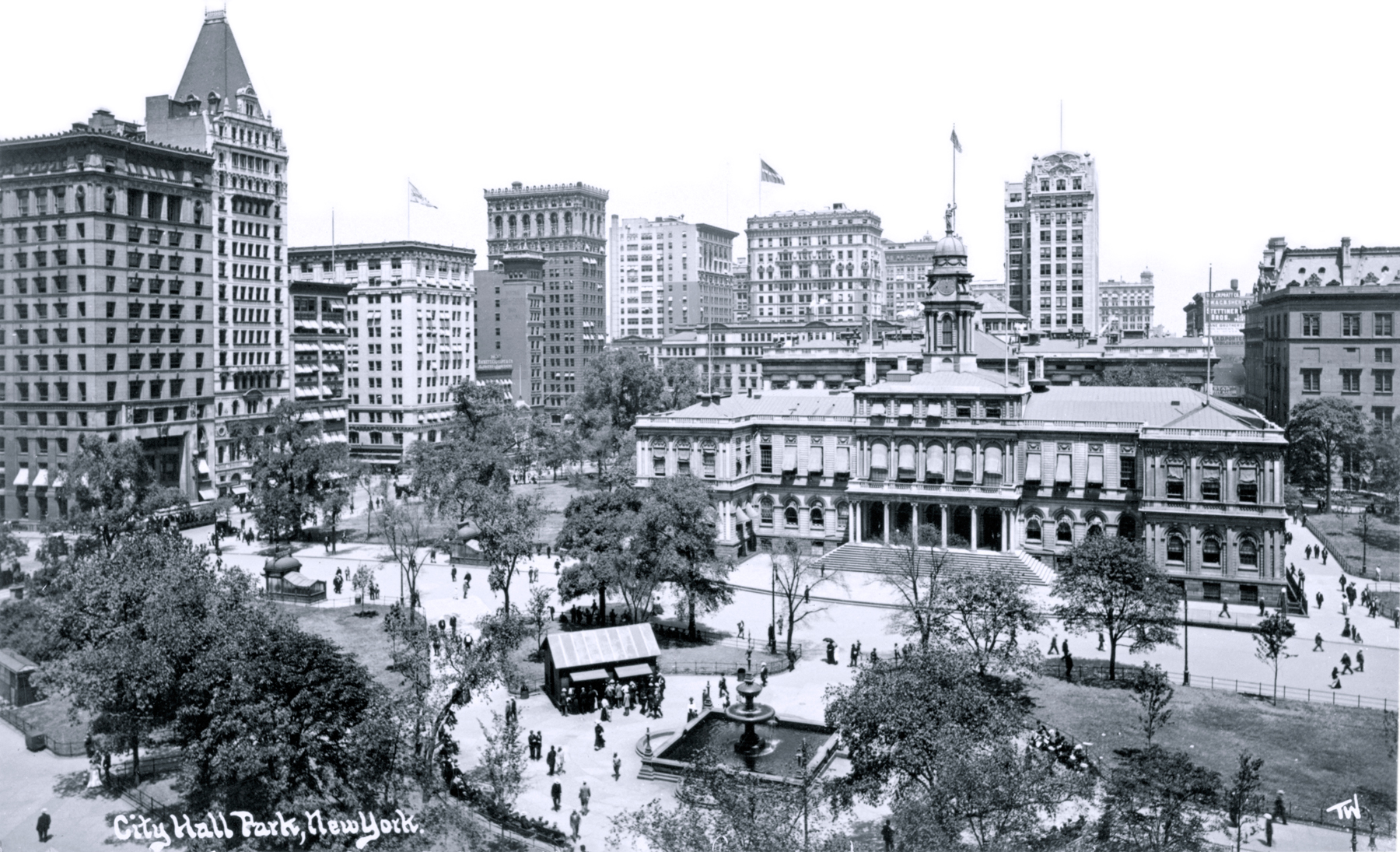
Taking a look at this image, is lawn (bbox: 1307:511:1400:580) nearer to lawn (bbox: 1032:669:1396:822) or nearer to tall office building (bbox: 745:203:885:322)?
lawn (bbox: 1032:669:1396:822)

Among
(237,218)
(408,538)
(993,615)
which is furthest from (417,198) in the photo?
(993,615)

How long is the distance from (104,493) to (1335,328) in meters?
94.5

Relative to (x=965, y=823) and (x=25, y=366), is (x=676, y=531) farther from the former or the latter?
(x=25, y=366)

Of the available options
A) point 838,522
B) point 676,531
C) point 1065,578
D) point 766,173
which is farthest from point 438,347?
point 1065,578

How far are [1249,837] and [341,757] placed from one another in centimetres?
2913

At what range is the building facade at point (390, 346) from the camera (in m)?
137

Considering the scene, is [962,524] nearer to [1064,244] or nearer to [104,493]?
[104,493]

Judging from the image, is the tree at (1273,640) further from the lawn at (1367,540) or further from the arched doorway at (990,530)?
the arched doorway at (990,530)

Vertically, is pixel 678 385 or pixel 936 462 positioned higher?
pixel 678 385

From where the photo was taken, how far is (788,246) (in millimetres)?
194875

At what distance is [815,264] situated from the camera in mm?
193500

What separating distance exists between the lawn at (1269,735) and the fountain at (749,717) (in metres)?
12.2

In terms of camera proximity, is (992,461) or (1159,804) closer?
(1159,804)

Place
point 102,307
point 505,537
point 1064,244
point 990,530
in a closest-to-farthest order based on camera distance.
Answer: point 505,537 → point 990,530 → point 102,307 → point 1064,244
